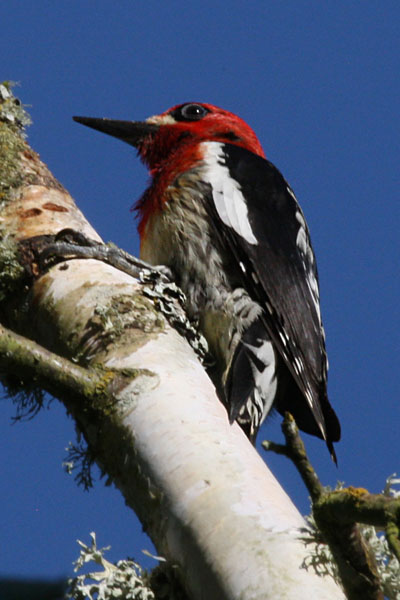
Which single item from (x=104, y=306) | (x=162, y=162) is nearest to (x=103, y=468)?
(x=104, y=306)

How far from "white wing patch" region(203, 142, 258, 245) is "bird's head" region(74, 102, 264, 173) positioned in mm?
383

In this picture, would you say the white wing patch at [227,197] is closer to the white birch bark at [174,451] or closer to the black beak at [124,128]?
the black beak at [124,128]

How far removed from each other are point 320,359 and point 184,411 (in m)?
1.58

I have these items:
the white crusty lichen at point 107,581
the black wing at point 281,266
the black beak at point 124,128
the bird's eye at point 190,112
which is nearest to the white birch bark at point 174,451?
the white crusty lichen at point 107,581

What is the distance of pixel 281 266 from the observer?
3.38 m

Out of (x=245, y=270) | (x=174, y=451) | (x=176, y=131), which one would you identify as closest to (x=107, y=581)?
(x=174, y=451)

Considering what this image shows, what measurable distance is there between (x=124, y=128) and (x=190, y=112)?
382 millimetres

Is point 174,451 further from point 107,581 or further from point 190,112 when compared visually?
point 190,112

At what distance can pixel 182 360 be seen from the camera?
6.81 ft

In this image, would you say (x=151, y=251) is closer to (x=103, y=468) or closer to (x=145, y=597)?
(x=103, y=468)

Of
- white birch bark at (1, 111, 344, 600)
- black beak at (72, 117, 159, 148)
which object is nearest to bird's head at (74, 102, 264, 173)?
black beak at (72, 117, 159, 148)

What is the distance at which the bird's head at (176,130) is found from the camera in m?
4.10

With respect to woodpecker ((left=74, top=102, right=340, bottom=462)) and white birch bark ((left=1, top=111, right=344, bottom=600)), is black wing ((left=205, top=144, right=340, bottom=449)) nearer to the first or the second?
woodpecker ((left=74, top=102, right=340, bottom=462))

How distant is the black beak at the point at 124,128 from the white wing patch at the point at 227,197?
2.04 feet
